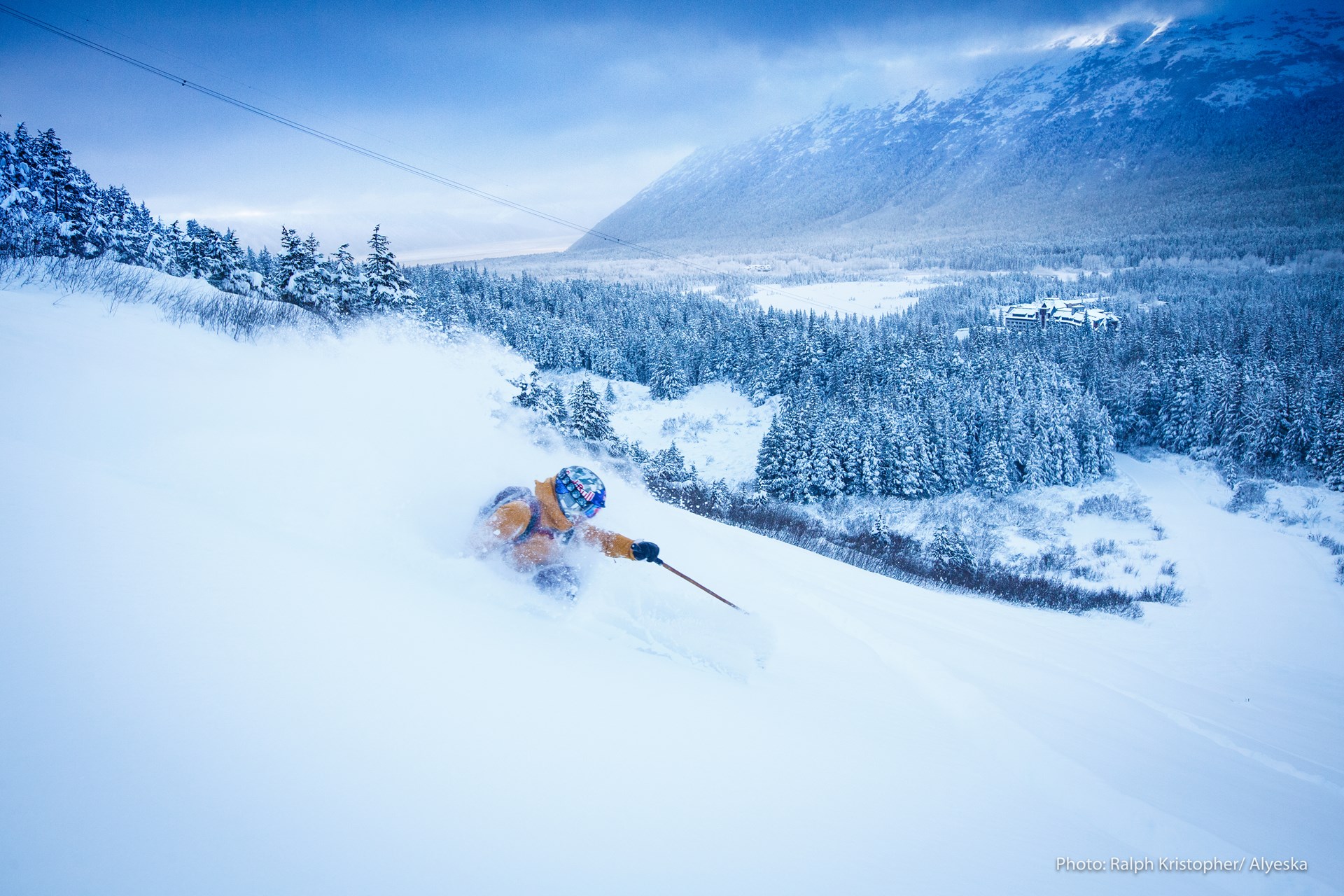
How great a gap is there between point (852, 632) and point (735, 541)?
153 inches

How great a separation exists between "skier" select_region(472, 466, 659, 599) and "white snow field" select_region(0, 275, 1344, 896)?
0.90ft

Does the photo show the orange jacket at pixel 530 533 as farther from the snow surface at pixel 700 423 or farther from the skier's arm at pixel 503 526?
the snow surface at pixel 700 423

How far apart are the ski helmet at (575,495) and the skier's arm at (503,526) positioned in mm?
386

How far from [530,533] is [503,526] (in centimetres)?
25

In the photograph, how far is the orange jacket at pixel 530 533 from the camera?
4.91 meters

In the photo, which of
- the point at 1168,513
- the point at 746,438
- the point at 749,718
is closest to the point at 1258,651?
the point at 749,718

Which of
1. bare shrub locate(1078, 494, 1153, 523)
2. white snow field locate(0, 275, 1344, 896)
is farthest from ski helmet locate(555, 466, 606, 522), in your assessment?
bare shrub locate(1078, 494, 1153, 523)

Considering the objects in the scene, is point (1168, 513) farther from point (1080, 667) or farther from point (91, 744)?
point (91, 744)

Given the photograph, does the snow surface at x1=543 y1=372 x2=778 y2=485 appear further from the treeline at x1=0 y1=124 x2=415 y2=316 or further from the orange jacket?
the orange jacket

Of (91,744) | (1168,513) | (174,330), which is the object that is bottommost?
(1168,513)

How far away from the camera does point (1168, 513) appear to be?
109ft

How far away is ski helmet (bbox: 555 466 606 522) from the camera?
518 cm

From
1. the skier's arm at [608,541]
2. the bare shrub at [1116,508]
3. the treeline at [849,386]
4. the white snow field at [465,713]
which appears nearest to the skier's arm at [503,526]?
the white snow field at [465,713]

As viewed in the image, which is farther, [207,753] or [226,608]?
[226,608]
